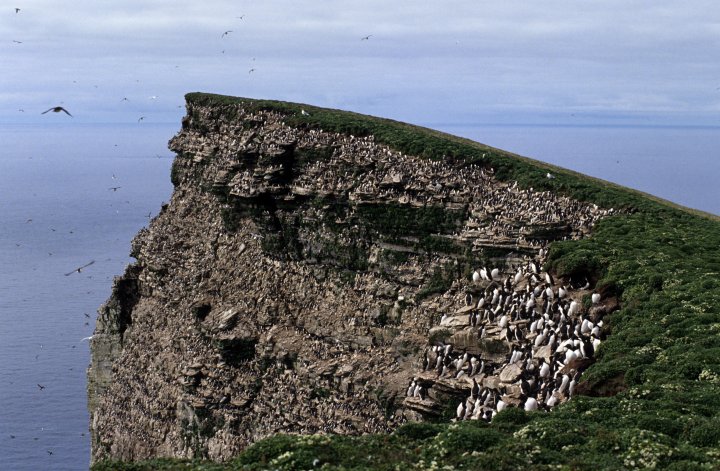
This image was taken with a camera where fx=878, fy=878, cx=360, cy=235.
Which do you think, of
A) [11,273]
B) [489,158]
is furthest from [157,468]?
[11,273]

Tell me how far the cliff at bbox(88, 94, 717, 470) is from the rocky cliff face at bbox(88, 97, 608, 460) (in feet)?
0.44

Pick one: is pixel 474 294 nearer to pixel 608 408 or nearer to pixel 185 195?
pixel 608 408

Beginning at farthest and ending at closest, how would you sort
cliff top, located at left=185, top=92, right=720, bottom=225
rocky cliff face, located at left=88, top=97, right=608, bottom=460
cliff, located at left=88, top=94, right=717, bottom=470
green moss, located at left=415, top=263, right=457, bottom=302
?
cliff top, located at left=185, top=92, right=720, bottom=225, green moss, located at left=415, top=263, right=457, bottom=302, rocky cliff face, located at left=88, top=97, right=608, bottom=460, cliff, located at left=88, top=94, right=717, bottom=470

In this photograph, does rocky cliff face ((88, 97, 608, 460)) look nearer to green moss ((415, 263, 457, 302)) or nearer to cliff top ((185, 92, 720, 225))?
green moss ((415, 263, 457, 302))

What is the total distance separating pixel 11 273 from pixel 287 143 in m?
130

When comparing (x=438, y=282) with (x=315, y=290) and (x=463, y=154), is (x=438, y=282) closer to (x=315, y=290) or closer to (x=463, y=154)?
(x=463, y=154)

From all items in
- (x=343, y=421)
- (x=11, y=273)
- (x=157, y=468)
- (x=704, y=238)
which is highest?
(x=704, y=238)

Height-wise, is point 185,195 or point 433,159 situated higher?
point 433,159

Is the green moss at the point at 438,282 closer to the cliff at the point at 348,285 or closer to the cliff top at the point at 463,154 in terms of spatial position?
the cliff at the point at 348,285

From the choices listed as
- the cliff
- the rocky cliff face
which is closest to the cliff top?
the cliff

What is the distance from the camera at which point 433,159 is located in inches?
2219

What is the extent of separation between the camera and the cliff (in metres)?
43.2

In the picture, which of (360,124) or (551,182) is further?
(360,124)

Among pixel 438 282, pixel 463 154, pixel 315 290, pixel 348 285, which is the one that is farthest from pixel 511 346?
pixel 315 290
